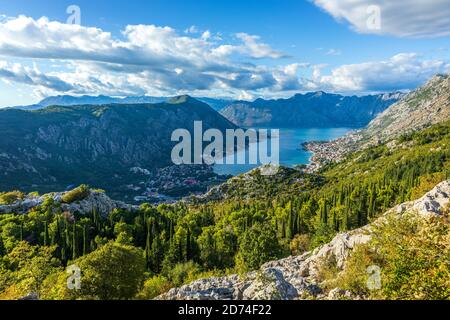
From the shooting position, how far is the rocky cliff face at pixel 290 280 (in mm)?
25766

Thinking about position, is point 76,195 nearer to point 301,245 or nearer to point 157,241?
point 157,241

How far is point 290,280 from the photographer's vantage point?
101ft

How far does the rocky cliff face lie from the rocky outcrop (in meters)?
96.0

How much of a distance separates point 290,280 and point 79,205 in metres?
110

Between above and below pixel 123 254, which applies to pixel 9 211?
below

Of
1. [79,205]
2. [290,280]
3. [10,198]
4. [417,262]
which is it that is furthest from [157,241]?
[417,262]

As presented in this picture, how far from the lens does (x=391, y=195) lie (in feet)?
368

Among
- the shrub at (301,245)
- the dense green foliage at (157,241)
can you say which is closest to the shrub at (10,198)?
the dense green foliage at (157,241)

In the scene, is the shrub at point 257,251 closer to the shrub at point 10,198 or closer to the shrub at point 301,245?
the shrub at point 301,245

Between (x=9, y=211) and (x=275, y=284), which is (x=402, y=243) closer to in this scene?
(x=275, y=284)

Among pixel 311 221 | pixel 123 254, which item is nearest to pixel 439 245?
pixel 123 254

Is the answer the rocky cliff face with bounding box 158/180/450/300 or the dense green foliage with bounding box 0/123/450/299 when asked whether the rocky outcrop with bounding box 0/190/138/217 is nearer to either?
the dense green foliage with bounding box 0/123/450/299
